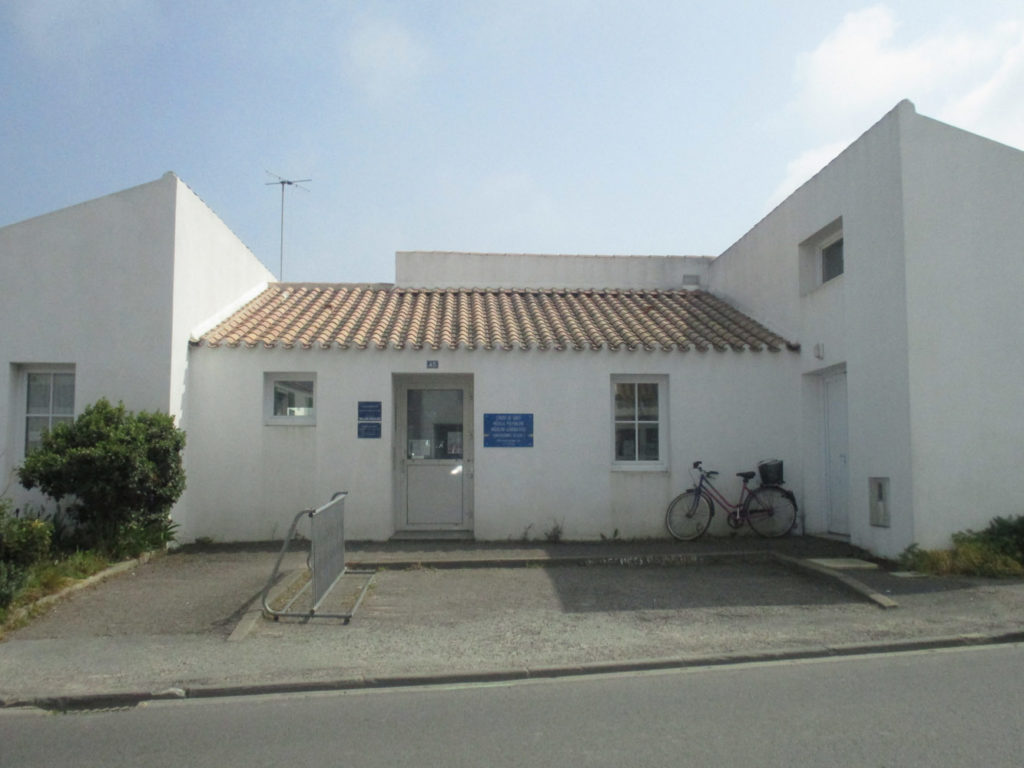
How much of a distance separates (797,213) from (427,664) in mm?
9556

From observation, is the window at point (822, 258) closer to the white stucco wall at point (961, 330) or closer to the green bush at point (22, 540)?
the white stucco wall at point (961, 330)

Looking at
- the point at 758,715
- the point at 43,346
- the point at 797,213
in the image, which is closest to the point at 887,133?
the point at 797,213

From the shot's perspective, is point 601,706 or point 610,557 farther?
point 610,557

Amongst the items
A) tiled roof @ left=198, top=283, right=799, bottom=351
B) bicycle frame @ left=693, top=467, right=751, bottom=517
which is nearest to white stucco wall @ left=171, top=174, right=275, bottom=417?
tiled roof @ left=198, top=283, right=799, bottom=351

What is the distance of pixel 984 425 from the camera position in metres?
9.68

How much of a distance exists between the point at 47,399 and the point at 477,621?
7.65m

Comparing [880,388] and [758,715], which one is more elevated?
[880,388]

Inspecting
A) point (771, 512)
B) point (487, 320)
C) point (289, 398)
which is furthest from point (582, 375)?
point (289, 398)

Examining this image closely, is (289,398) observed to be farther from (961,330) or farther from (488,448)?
(961,330)

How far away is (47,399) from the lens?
1157 centimetres

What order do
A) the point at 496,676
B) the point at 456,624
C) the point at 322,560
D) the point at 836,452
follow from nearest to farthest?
the point at 496,676
the point at 456,624
the point at 322,560
the point at 836,452

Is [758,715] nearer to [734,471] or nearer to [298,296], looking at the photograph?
[734,471]

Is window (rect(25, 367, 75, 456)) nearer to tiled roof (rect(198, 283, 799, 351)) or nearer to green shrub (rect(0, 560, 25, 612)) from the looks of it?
tiled roof (rect(198, 283, 799, 351))

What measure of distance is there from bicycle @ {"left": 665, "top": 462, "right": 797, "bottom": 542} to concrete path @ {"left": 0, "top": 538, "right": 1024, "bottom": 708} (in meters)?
1.28
